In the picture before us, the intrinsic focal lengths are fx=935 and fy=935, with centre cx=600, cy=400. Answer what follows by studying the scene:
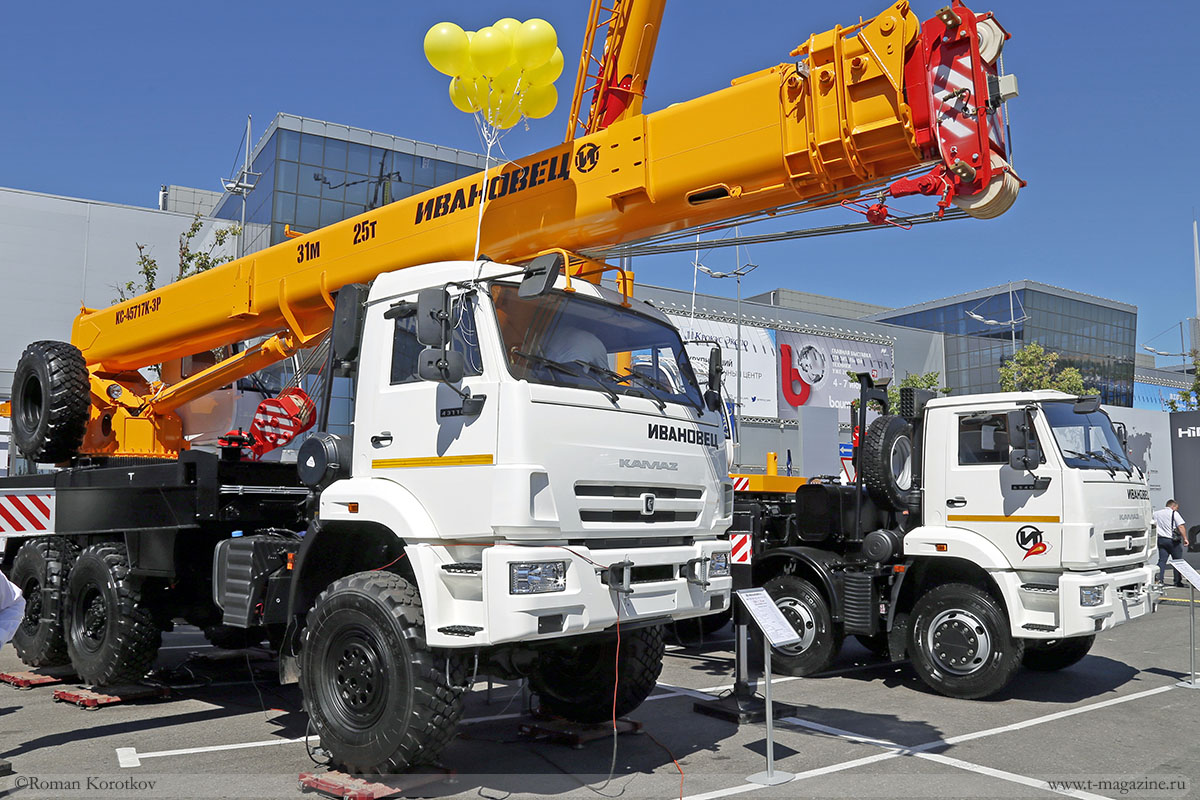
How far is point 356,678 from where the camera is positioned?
5453 millimetres

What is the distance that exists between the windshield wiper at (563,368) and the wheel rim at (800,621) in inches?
180

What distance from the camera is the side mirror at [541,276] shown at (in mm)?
5113

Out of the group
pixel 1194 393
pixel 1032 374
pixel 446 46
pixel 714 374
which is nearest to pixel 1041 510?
pixel 714 374

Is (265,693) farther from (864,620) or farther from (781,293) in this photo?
(781,293)

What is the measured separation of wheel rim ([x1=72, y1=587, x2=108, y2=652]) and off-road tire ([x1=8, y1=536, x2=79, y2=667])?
49 centimetres

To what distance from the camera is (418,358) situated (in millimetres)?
5477

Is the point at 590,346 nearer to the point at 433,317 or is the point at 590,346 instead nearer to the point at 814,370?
the point at 433,317

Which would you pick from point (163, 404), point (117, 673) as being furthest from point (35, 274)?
point (117, 673)

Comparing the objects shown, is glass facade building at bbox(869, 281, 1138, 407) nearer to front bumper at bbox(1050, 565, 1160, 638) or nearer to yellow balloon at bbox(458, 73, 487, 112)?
front bumper at bbox(1050, 565, 1160, 638)

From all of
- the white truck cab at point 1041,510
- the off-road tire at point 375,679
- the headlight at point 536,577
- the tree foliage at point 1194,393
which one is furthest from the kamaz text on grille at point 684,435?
the tree foliage at point 1194,393

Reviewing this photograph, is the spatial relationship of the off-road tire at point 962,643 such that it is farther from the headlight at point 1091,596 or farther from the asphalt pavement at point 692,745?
the headlight at point 1091,596

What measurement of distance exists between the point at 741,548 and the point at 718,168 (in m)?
3.05

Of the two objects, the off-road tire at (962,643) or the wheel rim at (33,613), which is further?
the wheel rim at (33,613)

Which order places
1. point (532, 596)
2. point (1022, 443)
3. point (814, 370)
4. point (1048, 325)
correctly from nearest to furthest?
1. point (532, 596)
2. point (1022, 443)
3. point (814, 370)
4. point (1048, 325)
